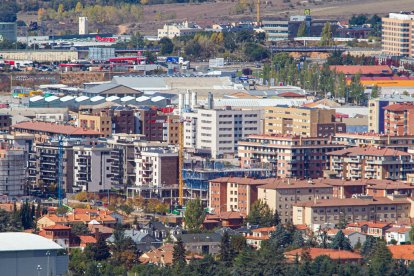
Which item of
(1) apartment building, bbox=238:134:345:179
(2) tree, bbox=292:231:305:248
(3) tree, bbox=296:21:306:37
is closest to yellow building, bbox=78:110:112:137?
(1) apartment building, bbox=238:134:345:179

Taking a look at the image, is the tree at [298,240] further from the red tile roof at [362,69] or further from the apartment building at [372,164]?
the red tile roof at [362,69]

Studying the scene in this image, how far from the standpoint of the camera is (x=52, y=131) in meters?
64.9

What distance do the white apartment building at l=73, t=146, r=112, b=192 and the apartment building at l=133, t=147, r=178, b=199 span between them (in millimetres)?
792

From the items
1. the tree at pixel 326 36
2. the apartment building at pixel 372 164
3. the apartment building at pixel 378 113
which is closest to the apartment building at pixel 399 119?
the apartment building at pixel 378 113

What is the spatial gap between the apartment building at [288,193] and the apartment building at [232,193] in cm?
43

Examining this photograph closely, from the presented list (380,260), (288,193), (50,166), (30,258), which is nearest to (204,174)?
(288,193)

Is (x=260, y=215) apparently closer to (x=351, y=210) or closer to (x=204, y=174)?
(x=351, y=210)

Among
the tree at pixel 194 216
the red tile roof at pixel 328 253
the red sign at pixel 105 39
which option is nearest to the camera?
the red tile roof at pixel 328 253

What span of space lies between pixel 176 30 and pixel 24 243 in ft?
193

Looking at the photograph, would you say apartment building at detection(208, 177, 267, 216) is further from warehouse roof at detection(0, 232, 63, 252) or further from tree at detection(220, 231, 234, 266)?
warehouse roof at detection(0, 232, 63, 252)

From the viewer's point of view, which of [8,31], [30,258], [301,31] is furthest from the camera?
[301,31]

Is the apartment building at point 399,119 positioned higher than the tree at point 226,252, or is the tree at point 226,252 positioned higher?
the apartment building at point 399,119

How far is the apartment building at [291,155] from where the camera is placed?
198ft

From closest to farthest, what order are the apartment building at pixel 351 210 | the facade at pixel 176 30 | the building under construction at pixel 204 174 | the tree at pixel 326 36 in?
the apartment building at pixel 351 210, the building under construction at pixel 204 174, the tree at pixel 326 36, the facade at pixel 176 30
